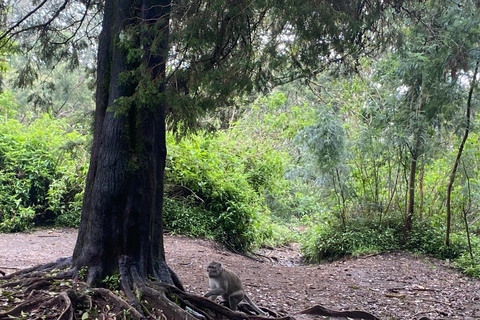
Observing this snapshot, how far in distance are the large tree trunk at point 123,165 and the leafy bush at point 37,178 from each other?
20.4 feet

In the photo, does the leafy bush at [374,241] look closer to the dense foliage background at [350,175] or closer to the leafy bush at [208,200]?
the dense foliage background at [350,175]

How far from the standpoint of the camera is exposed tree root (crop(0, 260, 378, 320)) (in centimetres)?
404

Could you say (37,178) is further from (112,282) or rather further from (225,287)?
(225,287)

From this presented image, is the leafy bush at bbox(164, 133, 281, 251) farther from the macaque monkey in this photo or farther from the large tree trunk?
the large tree trunk

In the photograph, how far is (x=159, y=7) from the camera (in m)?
5.25

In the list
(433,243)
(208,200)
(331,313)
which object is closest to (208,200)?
(208,200)

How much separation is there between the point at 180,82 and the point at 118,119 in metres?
1.27

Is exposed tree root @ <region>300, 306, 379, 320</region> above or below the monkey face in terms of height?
below

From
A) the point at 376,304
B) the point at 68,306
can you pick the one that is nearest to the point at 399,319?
the point at 376,304

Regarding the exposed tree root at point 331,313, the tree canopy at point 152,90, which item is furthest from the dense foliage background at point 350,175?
the exposed tree root at point 331,313

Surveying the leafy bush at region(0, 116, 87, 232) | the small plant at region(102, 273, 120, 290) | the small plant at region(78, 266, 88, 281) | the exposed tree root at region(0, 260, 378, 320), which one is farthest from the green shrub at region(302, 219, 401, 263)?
the small plant at region(78, 266, 88, 281)

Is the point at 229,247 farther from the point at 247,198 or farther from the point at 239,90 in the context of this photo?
the point at 239,90

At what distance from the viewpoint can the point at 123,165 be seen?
15.4ft

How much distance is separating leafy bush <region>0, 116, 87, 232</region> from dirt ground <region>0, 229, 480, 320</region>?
742mm
